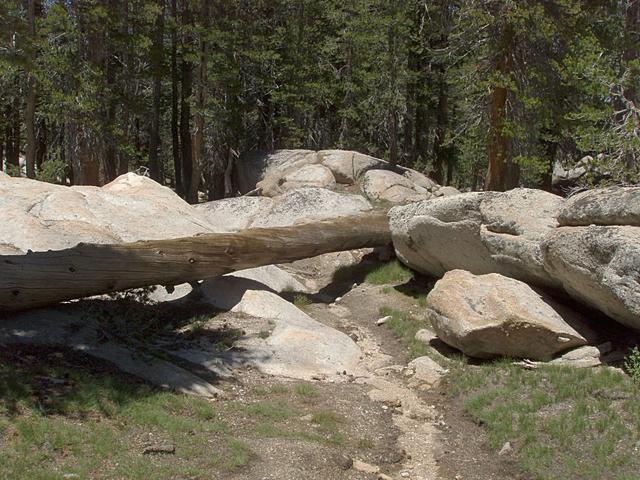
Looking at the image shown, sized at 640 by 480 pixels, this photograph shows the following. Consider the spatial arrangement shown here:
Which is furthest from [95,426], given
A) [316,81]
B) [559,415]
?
[316,81]

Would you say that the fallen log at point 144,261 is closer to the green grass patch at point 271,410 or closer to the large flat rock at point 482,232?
the large flat rock at point 482,232

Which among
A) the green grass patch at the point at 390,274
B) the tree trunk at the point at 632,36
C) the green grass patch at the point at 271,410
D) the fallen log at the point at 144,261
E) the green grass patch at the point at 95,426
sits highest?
the tree trunk at the point at 632,36

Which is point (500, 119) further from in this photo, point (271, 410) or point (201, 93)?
point (201, 93)

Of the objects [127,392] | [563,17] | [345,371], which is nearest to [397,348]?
[345,371]

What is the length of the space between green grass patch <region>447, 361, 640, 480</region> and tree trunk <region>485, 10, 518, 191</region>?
785 centimetres

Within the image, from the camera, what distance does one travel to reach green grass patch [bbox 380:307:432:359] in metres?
12.4

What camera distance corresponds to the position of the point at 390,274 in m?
16.9

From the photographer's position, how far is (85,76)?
22547 millimetres

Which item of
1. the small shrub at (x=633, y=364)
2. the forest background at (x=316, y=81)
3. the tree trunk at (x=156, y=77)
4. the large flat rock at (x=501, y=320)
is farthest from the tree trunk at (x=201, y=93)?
the small shrub at (x=633, y=364)

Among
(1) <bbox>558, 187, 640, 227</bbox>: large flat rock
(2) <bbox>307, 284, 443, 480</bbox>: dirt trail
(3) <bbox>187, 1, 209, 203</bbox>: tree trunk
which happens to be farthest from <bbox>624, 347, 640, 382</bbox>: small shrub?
(3) <bbox>187, 1, 209, 203</bbox>: tree trunk

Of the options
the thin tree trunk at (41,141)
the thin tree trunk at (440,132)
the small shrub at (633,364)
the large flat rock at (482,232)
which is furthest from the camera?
the thin tree trunk at (41,141)

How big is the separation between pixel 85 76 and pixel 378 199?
32.5 ft

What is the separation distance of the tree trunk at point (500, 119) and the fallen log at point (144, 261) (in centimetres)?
451

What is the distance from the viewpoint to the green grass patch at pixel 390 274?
16641 mm
